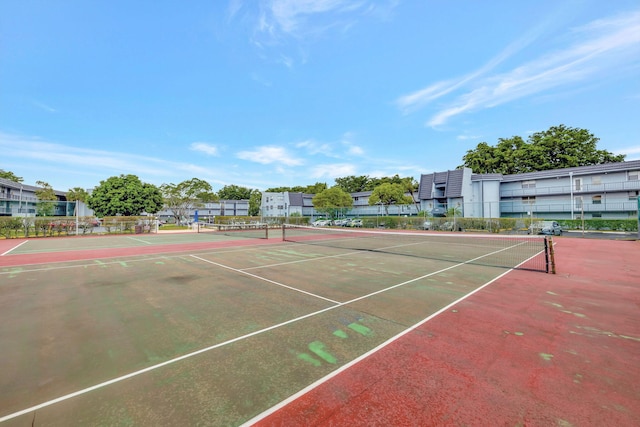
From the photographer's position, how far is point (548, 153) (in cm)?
5150

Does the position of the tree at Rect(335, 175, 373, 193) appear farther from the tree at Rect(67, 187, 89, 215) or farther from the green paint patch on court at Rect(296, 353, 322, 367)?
the green paint patch on court at Rect(296, 353, 322, 367)

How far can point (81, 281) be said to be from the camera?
9039 millimetres

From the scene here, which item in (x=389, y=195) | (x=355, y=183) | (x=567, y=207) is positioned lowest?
(x=567, y=207)

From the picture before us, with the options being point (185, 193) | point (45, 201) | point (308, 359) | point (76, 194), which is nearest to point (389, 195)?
point (185, 193)

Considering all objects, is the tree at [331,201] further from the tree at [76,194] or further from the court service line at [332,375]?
the tree at [76,194]

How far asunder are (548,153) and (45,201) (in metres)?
79.0

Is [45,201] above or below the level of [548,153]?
below

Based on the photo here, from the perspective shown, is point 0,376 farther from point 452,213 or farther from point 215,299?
point 452,213

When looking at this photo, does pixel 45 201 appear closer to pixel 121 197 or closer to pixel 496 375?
pixel 121 197

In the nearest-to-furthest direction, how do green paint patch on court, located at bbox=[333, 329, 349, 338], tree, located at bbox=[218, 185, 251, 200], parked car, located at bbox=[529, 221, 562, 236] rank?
green paint patch on court, located at bbox=[333, 329, 349, 338] < parked car, located at bbox=[529, 221, 562, 236] < tree, located at bbox=[218, 185, 251, 200]

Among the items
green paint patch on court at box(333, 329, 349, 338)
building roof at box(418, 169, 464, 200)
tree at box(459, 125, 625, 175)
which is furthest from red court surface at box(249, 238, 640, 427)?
tree at box(459, 125, 625, 175)

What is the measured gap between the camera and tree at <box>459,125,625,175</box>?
49.4 meters

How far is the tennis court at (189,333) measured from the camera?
309 cm

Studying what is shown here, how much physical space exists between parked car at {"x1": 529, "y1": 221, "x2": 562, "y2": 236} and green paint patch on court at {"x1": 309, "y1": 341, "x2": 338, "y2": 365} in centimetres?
3423
